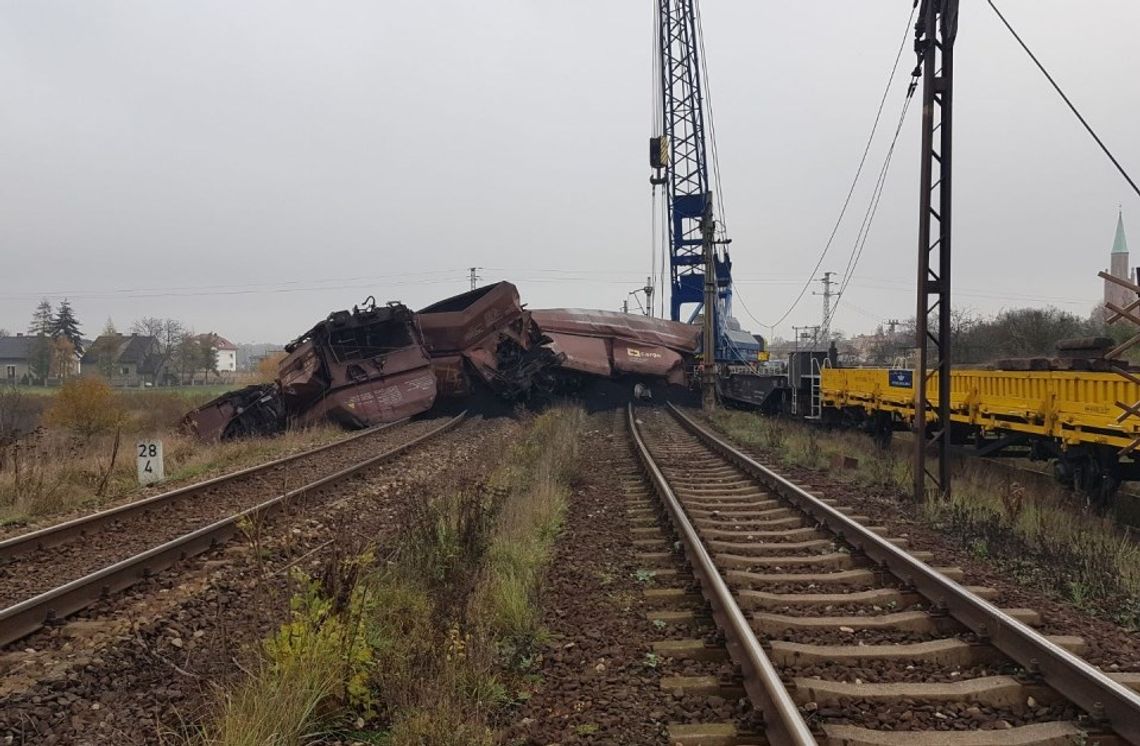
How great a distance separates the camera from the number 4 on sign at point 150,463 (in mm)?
12047

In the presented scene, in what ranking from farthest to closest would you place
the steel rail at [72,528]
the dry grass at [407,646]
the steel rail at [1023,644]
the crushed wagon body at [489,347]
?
the crushed wagon body at [489,347] < the steel rail at [72,528] < the dry grass at [407,646] < the steel rail at [1023,644]

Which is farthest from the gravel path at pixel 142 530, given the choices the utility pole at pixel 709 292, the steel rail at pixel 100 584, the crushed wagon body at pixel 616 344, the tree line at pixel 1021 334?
the tree line at pixel 1021 334

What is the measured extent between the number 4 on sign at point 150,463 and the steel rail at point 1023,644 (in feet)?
34.2

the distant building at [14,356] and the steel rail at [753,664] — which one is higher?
the distant building at [14,356]

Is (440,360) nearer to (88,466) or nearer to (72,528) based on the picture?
(88,466)

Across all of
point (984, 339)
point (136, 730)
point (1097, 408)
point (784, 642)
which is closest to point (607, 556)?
point (784, 642)

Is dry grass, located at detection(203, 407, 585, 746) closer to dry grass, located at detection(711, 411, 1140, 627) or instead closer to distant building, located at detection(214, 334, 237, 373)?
dry grass, located at detection(711, 411, 1140, 627)

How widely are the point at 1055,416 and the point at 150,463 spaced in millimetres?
13094

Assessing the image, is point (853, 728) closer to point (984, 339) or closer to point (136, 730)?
point (136, 730)

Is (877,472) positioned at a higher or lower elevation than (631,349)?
lower

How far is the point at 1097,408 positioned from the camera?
28.8 feet

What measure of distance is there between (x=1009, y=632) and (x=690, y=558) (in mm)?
2487

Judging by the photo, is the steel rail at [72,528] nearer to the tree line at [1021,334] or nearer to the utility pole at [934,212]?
the utility pole at [934,212]

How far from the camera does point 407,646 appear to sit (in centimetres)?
446
